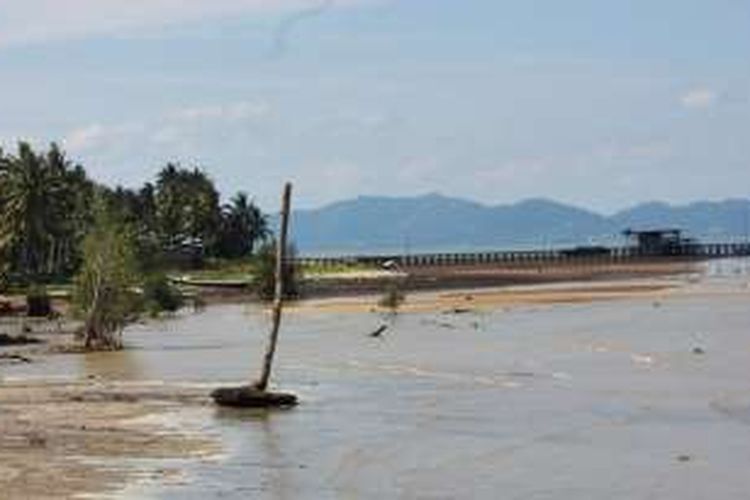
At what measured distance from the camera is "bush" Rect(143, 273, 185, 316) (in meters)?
86.5

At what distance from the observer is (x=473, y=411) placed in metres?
37.2

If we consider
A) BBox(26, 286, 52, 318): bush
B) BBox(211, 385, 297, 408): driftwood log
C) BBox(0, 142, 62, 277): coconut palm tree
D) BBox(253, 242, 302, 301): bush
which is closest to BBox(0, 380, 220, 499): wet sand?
BBox(211, 385, 297, 408): driftwood log

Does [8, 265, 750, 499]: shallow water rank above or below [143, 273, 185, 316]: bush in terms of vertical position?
below

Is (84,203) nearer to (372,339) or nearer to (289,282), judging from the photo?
(289,282)

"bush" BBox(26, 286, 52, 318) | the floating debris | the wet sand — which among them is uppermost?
"bush" BBox(26, 286, 52, 318)

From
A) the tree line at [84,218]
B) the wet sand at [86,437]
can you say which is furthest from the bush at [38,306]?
the wet sand at [86,437]

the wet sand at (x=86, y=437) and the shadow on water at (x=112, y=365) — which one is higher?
the shadow on water at (x=112, y=365)

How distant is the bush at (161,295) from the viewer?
86.5 m

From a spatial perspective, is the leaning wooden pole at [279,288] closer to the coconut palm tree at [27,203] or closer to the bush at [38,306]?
the bush at [38,306]

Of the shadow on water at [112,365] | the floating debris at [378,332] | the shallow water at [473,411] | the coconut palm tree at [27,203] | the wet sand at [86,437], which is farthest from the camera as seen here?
the coconut palm tree at [27,203]

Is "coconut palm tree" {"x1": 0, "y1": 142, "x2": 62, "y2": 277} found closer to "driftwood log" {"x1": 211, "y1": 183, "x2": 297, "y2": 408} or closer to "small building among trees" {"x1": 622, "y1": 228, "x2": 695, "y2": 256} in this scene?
"driftwood log" {"x1": 211, "y1": 183, "x2": 297, "y2": 408}

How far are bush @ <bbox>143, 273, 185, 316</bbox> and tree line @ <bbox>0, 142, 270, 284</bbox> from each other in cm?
111

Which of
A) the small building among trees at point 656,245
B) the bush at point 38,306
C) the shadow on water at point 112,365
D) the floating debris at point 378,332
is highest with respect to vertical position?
the small building among trees at point 656,245

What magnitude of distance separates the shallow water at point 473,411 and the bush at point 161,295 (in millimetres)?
9919
